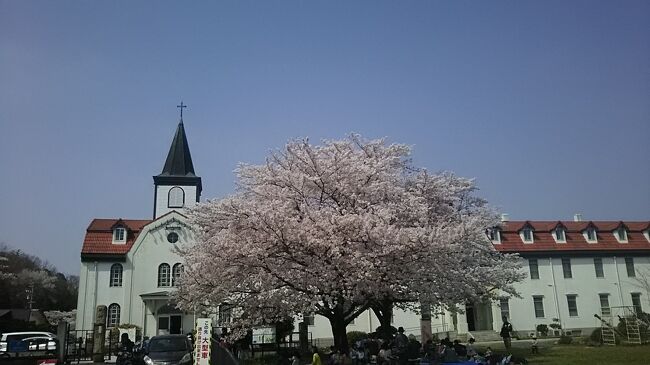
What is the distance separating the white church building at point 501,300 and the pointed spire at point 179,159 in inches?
252

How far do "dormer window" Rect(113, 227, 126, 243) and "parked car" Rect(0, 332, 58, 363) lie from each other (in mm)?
12502

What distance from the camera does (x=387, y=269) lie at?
18.8 metres

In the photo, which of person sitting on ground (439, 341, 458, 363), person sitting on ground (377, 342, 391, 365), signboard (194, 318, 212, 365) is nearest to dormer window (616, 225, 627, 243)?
person sitting on ground (439, 341, 458, 363)

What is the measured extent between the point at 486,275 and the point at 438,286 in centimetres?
510

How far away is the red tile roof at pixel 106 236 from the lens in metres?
39.2

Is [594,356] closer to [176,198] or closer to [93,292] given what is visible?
[93,292]

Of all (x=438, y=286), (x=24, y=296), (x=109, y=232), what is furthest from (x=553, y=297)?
(x=24, y=296)

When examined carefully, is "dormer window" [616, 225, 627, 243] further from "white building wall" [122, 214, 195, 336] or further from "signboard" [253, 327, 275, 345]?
"white building wall" [122, 214, 195, 336]

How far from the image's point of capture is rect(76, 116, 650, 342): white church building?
3834cm

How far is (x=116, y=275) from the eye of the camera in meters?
39.1

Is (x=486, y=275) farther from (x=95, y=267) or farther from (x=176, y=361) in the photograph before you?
(x=95, y=267)

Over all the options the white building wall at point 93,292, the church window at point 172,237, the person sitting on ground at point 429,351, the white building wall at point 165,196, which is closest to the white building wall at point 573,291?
the person sitting on ground at point 429,351

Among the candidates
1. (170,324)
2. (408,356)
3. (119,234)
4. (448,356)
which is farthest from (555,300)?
(119,234)

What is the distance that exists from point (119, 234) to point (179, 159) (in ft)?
33.0
